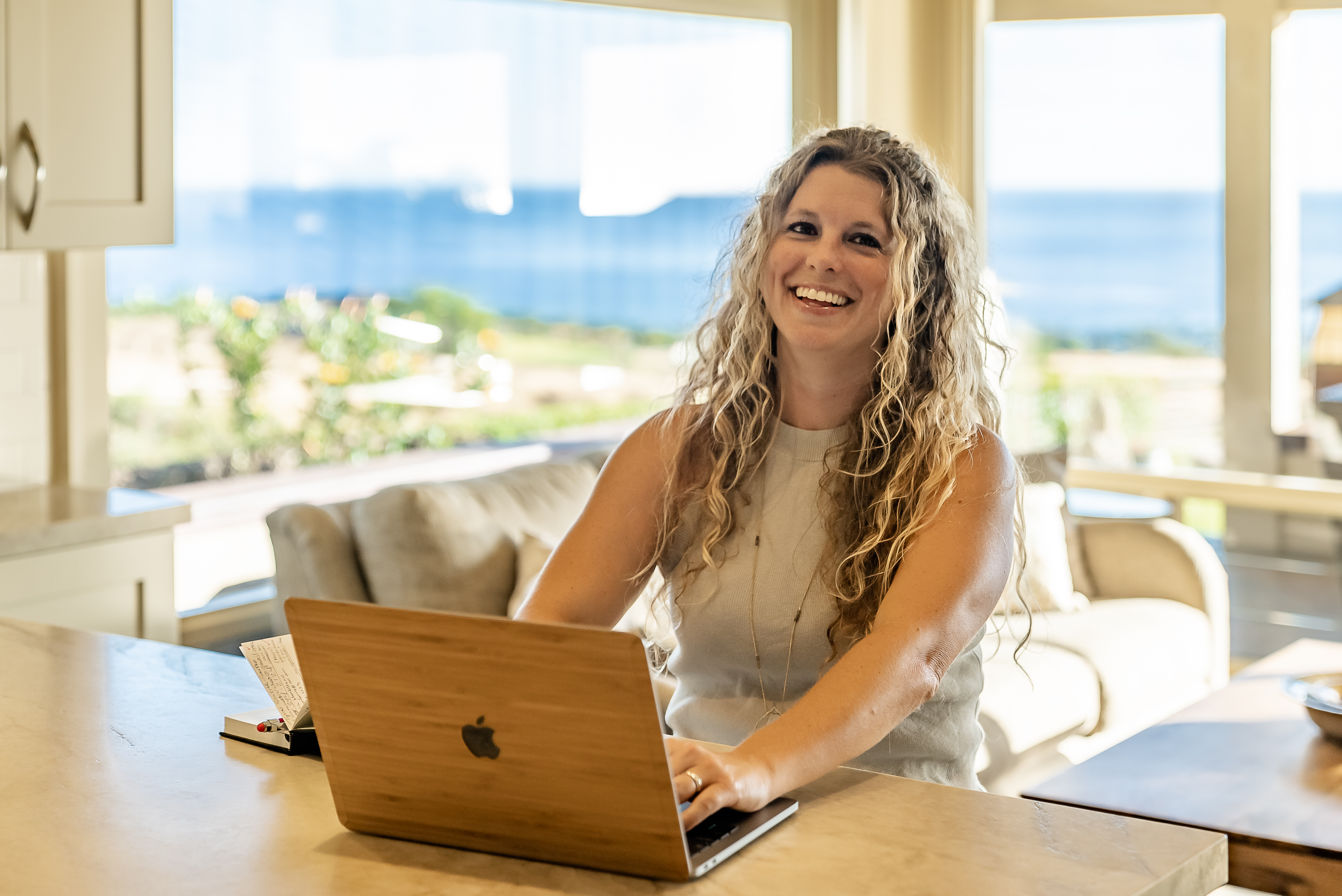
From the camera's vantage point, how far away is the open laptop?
1061mm

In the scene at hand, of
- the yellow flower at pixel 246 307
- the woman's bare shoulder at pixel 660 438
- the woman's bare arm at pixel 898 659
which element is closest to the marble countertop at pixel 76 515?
the yellow flower at pixel 246 307

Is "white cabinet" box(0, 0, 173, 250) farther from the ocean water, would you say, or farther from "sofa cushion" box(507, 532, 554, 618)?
"sofa cushion" box(507, 532, 554, 618)

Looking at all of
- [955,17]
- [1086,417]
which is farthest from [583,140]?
[1086,417]

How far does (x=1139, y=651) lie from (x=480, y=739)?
296cm

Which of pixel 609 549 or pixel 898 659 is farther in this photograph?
pixel 609 549

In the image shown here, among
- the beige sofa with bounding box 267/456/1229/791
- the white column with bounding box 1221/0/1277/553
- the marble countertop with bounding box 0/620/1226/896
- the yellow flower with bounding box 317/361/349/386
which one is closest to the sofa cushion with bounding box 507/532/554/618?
the beige sofa with bounding box 267/456/1229/791

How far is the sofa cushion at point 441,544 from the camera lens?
2.79 meters

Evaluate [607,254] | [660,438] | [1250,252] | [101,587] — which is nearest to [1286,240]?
[1250,252]

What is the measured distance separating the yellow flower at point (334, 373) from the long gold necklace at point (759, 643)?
240 cm

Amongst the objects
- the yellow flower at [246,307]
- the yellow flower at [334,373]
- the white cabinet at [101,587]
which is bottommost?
the white cabinet at [101,587]

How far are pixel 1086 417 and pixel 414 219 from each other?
2.63 m

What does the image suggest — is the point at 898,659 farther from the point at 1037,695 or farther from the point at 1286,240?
the point at 1286,240

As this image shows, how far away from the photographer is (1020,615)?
3.94 metres

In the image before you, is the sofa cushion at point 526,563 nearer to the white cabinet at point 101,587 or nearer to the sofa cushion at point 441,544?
the sofa cushion at point 441,544
